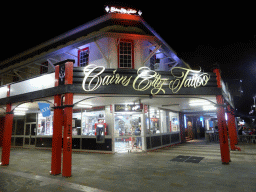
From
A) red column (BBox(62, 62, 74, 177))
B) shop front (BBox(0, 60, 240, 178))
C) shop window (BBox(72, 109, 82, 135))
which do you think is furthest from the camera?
shop window (BBox(72, 109, 82, 135))

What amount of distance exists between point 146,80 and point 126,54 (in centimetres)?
378

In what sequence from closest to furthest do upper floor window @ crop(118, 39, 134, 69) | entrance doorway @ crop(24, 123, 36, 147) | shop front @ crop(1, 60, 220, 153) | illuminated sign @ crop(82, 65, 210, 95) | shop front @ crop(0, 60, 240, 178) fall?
shop front @ crop(0, 60, 240, 178) < illuminated sign @ crop(82, 65, 210, 95) < shop front @ crop(1, 60, 220, 153) < upper floor window @ crop(118, 39, 134, 69) < entrance doorway @ crop(24, 123, 36, 147)

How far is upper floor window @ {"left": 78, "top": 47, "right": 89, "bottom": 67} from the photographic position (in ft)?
39.4

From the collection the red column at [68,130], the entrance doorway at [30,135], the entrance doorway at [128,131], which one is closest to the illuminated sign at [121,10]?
the red column at [68,130]

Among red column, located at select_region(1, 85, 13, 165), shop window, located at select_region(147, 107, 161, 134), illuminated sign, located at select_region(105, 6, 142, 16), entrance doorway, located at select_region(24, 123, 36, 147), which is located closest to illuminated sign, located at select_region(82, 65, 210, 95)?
illuminated sign, located at select_region(105, 6, 142, 16)

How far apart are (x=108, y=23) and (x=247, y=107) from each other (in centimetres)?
7758

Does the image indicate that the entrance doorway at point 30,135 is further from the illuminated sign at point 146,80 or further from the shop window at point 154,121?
the illuminated sign at point 146,80

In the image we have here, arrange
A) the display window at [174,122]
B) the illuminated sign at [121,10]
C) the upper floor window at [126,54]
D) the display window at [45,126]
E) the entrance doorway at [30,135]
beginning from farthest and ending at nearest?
the display window at [174,122] → the entrance doorway at [30,135] → the display window at [45,126] → the upper floor window at [126,54] → the illuminated sign at [121,10]

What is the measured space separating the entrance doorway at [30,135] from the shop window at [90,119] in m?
6.50

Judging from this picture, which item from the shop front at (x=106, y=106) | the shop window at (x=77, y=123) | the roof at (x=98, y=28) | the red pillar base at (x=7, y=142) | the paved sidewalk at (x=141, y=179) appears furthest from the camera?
the shop window at (x=77, y=123)

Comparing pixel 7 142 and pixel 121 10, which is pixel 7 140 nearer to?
pixel 7 142

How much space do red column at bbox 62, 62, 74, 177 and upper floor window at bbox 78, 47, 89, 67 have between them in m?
4.70

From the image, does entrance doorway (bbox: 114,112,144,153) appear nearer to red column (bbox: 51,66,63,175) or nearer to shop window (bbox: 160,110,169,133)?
shop window (bbox: 160,110,169,133)

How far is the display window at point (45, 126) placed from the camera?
51.0ft
